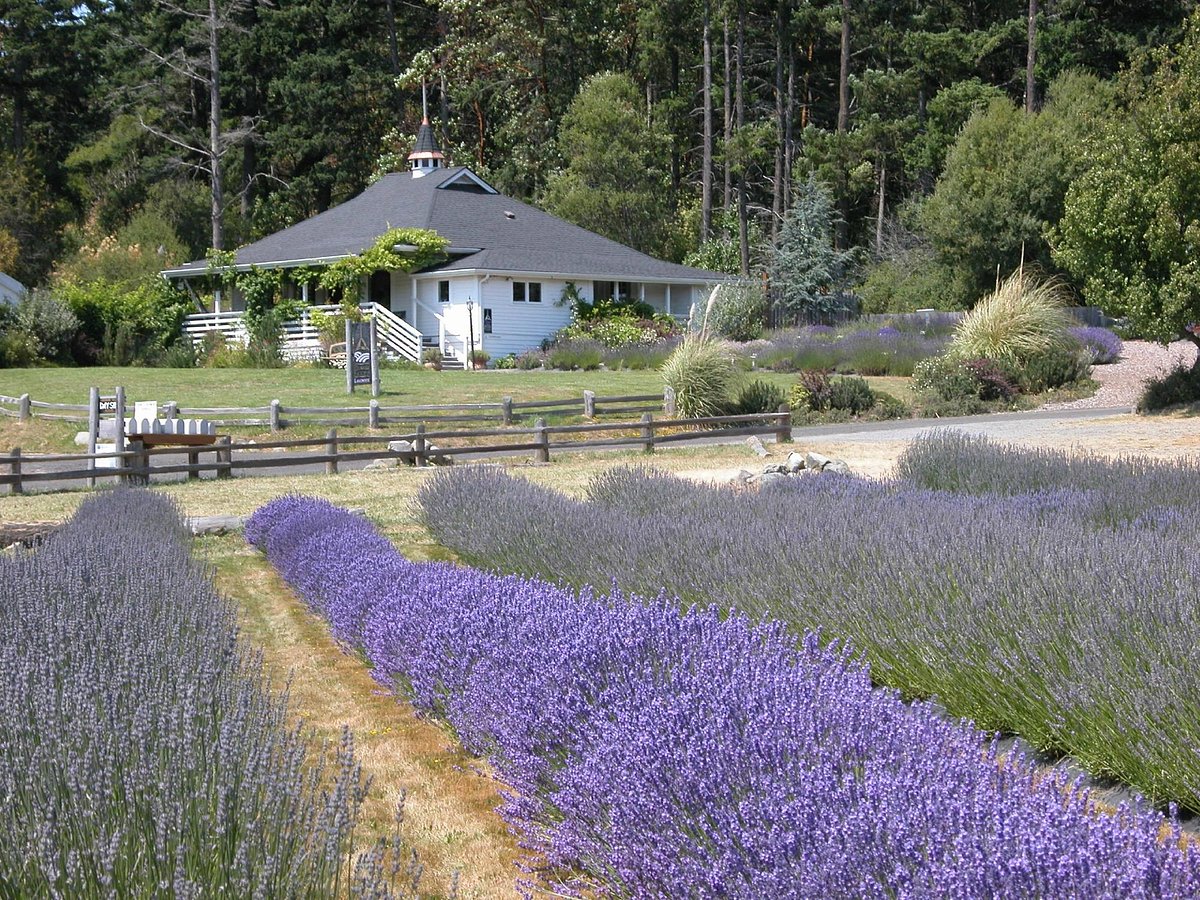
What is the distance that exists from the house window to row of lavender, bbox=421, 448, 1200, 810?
86.9 ft

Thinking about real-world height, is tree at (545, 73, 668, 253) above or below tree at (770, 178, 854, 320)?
above

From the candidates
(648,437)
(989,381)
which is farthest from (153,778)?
(989,381)

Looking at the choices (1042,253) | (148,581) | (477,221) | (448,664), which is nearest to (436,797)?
(448,664)

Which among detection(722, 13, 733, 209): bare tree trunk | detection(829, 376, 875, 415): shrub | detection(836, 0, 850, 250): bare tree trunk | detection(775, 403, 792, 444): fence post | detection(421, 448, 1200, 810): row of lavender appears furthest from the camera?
detection(722, 13, 733, 209): bare tree trunk

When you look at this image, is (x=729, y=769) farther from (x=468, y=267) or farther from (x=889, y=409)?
(x=468, y=267)

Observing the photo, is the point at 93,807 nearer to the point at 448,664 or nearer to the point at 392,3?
the point at 448,664

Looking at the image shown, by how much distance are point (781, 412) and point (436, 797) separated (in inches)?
619

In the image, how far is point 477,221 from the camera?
39.7 m

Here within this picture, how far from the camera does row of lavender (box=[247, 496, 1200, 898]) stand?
2891mm

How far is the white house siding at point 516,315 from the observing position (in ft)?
117

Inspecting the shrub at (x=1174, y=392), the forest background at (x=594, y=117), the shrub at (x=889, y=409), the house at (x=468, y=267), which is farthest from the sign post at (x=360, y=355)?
the forest background at (x=594, y=117)

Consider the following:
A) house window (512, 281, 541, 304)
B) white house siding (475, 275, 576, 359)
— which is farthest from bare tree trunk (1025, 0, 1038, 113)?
house window (512, 281, 541, 304)

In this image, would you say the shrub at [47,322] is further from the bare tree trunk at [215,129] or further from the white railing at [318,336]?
the bare tree trunk at [215,129]

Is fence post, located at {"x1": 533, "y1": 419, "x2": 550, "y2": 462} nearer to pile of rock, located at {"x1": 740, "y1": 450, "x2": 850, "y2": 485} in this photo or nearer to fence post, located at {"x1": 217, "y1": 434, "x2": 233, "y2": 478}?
pile of rock, located at {"x1": 740, "y1": 450, "x2": 850, "y2": 485}
